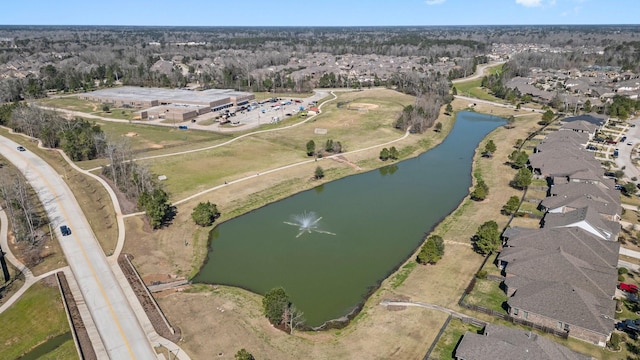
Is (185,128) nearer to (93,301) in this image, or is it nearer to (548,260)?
(93,301)

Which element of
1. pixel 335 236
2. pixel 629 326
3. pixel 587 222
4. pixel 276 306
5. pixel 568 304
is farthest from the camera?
pixel 335 236

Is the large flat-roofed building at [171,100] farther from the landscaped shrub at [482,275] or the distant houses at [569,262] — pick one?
the distant houses at [569,262]

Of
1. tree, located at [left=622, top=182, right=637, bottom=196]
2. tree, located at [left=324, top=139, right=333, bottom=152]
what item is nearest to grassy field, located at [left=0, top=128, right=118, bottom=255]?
tree, located at [left=324, top=139, right=333, bottom=152]

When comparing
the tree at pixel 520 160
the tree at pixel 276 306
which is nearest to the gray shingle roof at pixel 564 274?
the tree at pixel 276 306

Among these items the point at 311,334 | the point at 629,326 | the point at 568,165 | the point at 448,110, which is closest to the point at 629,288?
the point at 629,326

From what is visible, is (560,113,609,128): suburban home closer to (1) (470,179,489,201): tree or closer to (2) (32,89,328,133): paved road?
(1) (470,179,489,201): tree

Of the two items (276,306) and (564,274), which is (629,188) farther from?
(276,306)
